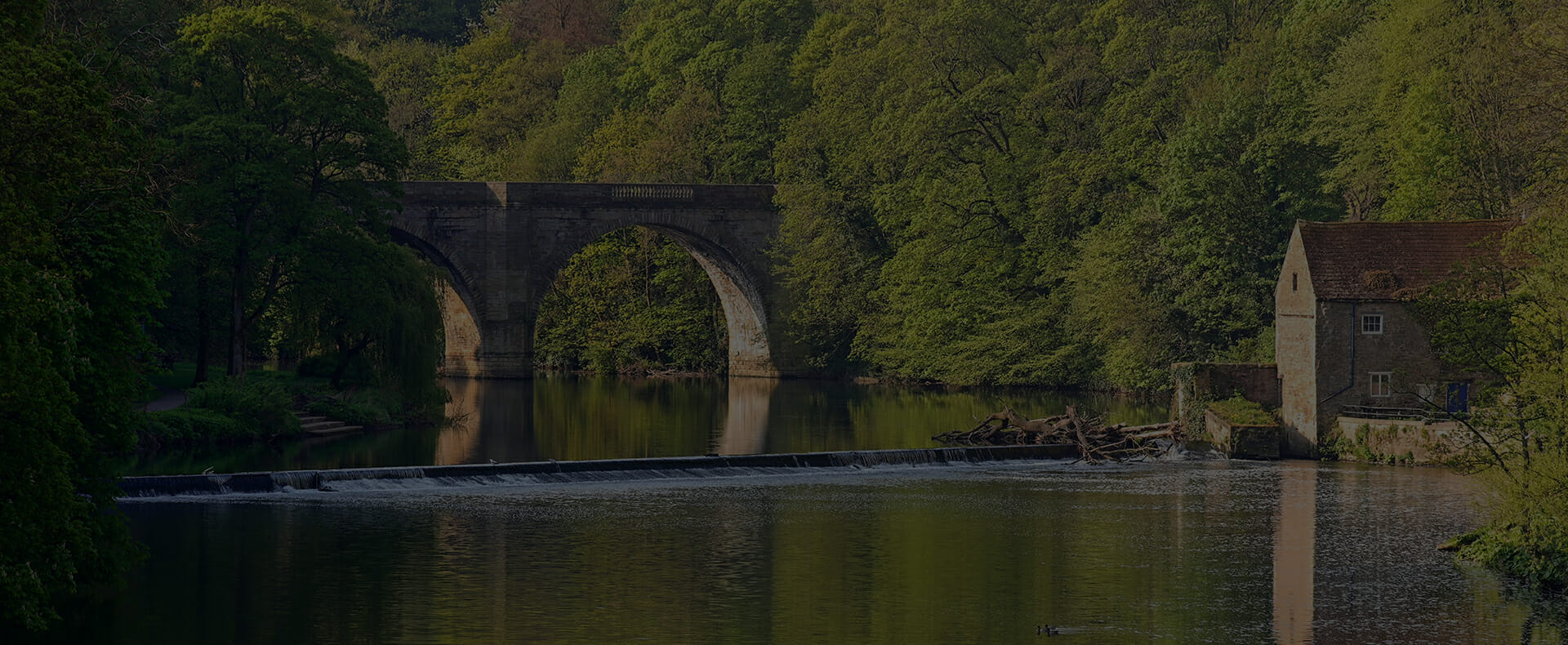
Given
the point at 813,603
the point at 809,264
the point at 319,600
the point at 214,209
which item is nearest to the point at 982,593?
the point at 813,603

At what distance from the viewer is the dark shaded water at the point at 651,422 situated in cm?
4209

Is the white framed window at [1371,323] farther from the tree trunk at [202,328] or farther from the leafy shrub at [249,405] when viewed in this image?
the tree trunk at [202,328]

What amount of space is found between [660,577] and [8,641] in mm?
8947

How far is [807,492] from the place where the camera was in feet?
124

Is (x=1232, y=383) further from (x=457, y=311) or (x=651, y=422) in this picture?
(x=457, y=311)

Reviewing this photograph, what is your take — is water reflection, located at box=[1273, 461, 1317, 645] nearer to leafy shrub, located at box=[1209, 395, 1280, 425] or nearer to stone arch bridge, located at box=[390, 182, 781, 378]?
leafy shrub, located at box=[1209, 395, 1280, 425]

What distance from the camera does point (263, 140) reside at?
155 ft

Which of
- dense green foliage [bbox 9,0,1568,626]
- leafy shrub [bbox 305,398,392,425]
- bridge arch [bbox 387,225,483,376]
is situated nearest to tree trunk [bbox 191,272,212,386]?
dense green foliage [bbox 9,0,1568,626]

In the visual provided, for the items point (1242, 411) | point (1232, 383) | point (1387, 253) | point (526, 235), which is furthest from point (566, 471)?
point (526, 235)

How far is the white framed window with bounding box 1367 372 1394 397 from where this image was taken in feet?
143

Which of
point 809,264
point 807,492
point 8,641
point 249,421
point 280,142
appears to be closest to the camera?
point 8,641

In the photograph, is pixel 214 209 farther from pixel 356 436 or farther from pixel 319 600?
pixel 319 600

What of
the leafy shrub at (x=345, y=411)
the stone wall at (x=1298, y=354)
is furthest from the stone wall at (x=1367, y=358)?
the leafy shrub at (x=345, y=411)

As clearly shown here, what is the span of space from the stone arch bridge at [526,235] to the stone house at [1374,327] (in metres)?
30.8
